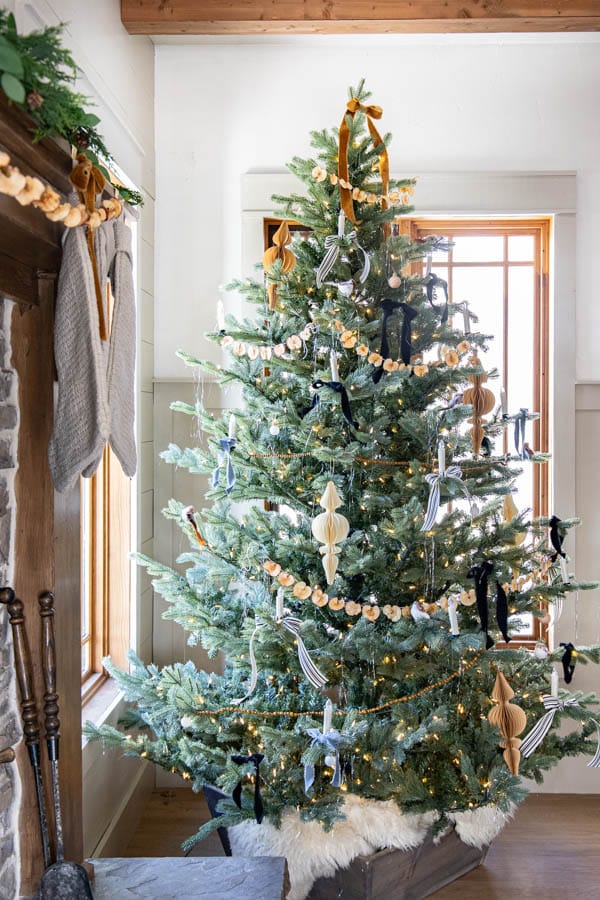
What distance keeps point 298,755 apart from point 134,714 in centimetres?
61

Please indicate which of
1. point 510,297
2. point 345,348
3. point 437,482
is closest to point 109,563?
point 345,348

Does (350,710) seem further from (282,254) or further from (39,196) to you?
(39,196)

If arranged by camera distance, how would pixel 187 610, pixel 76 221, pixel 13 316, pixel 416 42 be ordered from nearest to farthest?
1. pixel 76 221
2. pixel 13 316
3. pixel 187 610
4. pixel 416 42

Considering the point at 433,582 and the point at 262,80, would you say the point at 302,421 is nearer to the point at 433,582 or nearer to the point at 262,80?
the point at 433,582

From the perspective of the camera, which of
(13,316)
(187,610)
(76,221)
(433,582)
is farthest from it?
(187,610)

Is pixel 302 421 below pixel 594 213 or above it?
below

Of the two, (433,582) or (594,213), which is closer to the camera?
(433,582)

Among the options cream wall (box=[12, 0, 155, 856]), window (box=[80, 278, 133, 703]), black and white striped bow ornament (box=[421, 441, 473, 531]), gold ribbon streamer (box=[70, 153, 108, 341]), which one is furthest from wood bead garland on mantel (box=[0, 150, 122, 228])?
window (box=[80, 278, 133, 703])

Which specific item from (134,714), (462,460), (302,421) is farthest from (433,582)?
(134,714)

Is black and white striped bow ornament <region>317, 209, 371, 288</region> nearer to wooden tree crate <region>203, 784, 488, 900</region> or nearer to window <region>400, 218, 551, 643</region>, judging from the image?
window <region>400, 218, 551, 643</region>

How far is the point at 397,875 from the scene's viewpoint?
2.22 m

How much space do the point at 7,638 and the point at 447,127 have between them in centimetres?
261

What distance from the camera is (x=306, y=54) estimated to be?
10.3 ft

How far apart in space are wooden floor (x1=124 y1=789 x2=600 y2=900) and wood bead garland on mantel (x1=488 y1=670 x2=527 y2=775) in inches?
27.3
